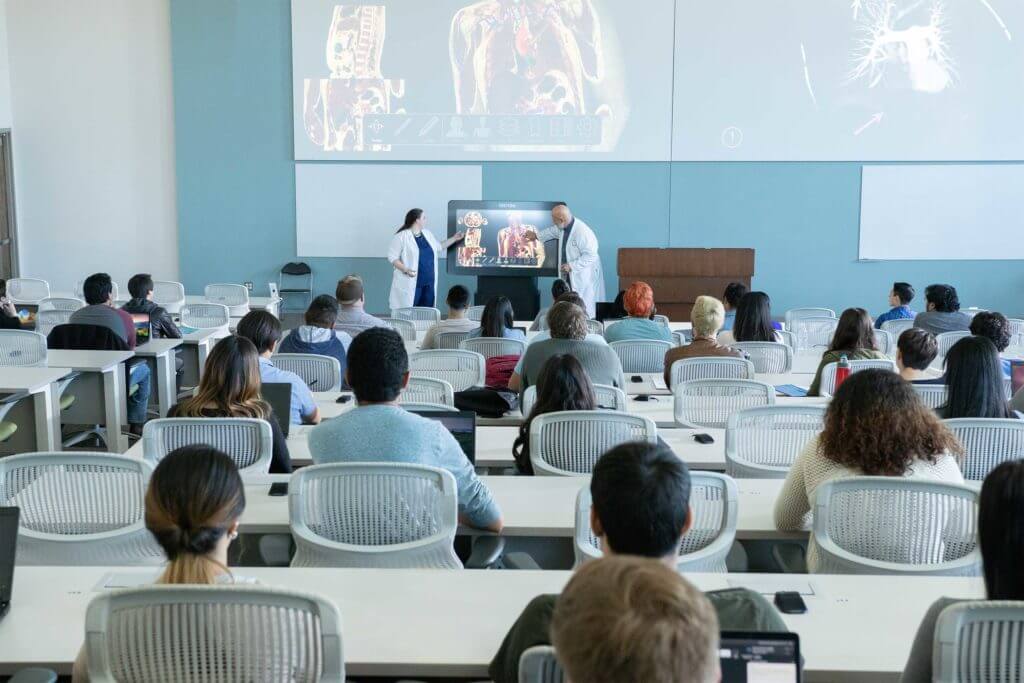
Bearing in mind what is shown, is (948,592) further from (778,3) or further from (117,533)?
(778,3)

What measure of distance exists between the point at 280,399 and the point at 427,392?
0.83 m

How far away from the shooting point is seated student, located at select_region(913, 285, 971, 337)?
7.43 metres

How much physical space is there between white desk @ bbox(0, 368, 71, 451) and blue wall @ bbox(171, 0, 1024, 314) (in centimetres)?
645

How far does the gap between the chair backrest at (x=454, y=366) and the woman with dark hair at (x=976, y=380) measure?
2.45m

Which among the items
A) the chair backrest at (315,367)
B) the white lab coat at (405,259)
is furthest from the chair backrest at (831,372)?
the white lab coat at (405,259)

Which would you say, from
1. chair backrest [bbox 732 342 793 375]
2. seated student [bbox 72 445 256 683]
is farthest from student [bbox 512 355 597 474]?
chair backrest [bbox 732 342 793 375]

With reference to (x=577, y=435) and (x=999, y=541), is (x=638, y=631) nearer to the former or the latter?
(x=999, y=541)

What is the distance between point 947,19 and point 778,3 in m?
1.86

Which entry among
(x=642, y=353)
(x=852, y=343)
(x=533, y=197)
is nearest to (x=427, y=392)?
(x=642, y=353)

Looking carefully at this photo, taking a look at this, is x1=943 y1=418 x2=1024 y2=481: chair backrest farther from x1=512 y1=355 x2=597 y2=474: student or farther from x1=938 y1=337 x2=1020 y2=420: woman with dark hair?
x1=512 y1=355 x2=597 y2=474: student

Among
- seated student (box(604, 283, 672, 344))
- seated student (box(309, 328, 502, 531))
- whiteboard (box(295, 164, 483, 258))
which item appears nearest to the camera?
seated student (box(309, 328, 502, 531))

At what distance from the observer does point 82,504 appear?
3262 millimetres

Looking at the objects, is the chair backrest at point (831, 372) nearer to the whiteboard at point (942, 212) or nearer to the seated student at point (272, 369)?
the seated student at point (272, 369)

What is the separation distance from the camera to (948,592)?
2.68 metres
